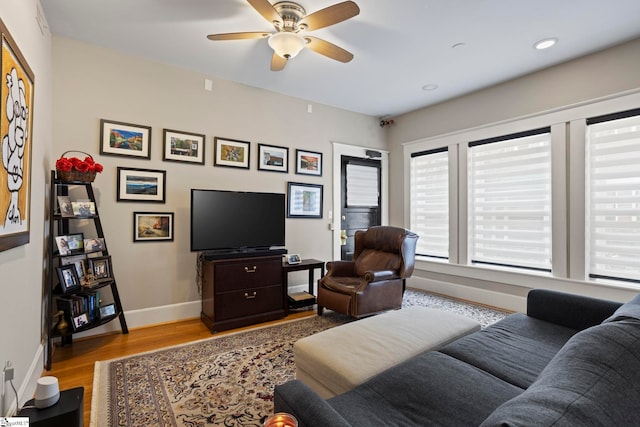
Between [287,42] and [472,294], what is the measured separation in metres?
3.85

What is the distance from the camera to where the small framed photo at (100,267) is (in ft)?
9.24

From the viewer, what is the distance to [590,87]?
3246 mm

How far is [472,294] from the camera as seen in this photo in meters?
4.20

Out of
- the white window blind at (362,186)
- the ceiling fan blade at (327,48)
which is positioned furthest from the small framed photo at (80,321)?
the white window blind at (362,186)

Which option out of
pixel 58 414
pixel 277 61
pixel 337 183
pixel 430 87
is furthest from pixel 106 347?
pixel 430 87

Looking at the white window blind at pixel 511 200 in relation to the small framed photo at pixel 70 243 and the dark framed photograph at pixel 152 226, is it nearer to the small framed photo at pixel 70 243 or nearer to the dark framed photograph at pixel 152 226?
the dark framed photograph at pixel 152 226

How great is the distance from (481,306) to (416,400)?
3.30 meters

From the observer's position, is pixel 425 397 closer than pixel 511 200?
Yes

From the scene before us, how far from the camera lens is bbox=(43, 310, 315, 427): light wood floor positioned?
88.1 inches

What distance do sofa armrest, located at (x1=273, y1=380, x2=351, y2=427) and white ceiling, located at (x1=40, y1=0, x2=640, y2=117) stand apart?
2632 mm

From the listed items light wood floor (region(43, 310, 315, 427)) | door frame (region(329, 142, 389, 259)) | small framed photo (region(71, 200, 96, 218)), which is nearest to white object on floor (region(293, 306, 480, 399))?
light wood floor (region(43, 310, 315, 427))

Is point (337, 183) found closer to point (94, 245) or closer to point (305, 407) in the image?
point (94, 245)

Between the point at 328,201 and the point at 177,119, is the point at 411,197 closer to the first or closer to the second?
the point at 328,201

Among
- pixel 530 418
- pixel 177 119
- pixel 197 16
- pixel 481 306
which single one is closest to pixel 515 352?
pixel 530 418
